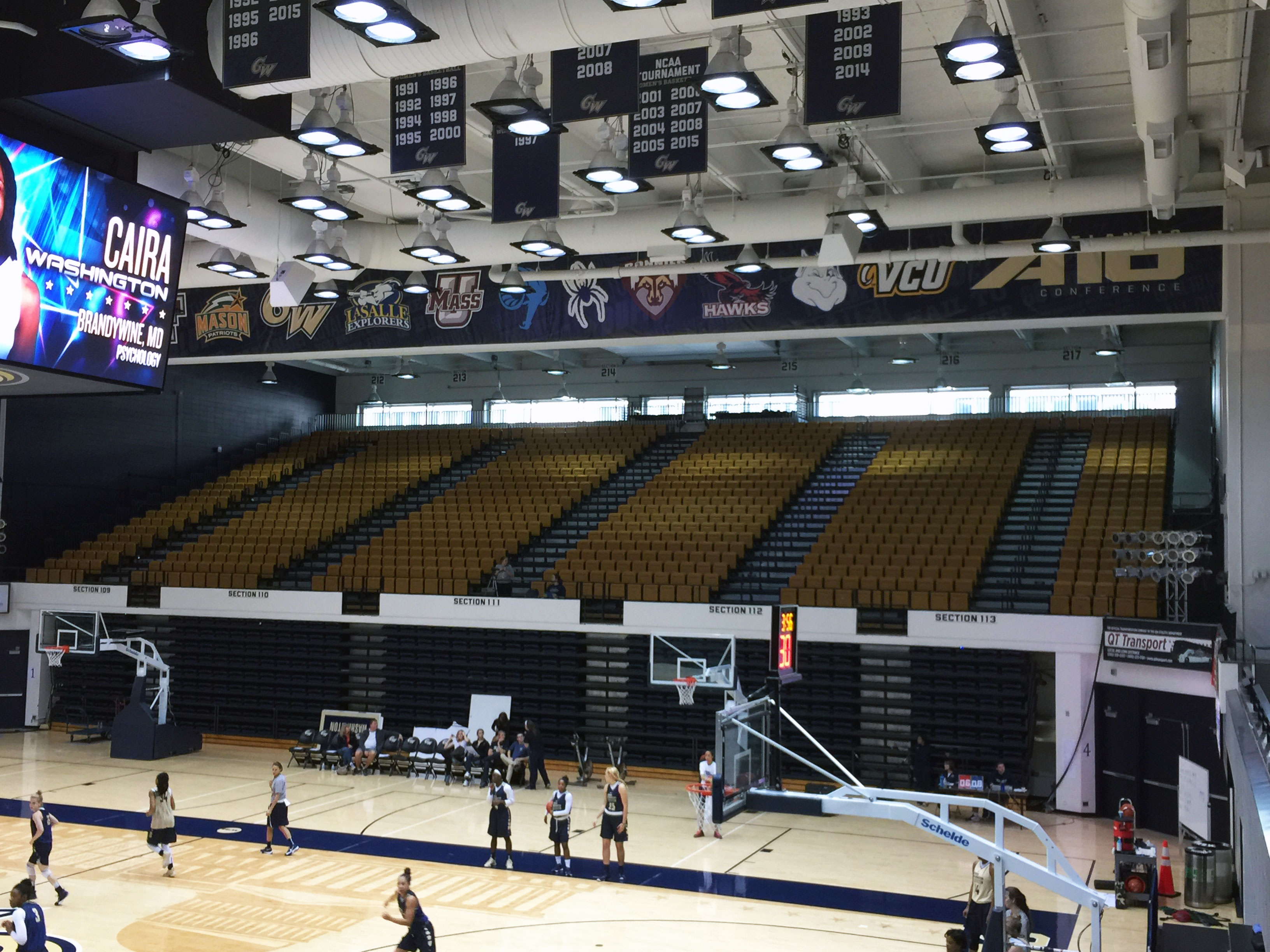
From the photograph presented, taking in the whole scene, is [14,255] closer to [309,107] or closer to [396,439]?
[309,107]

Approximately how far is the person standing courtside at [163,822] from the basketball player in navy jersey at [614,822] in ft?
18.2

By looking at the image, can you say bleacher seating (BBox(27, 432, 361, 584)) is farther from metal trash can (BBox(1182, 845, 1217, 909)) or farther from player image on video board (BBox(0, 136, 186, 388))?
metal trash can (BBox(1182, 845, 1217, 909))

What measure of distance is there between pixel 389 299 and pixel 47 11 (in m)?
16.5

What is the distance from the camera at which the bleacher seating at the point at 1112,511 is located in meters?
20.2

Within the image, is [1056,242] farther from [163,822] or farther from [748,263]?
[163,822]

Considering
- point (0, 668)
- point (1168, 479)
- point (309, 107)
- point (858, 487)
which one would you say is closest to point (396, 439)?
point (0, 668)

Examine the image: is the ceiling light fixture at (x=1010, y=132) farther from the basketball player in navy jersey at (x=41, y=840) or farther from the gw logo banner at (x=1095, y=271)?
the basketball player in navy jersey at (x=41, y=840)

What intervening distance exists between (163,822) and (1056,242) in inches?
547

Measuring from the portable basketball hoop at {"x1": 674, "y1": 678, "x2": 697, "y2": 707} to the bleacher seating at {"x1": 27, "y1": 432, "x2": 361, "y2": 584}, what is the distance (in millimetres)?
14983

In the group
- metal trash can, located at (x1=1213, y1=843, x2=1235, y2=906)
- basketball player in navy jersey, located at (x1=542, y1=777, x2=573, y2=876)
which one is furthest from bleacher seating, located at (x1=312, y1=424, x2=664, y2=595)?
metal trash can, located at (x1=1213, y1=843, x2=1235, y2=906)

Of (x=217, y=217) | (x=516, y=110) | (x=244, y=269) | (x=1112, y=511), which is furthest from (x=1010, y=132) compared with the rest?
(x=1112, y=511)

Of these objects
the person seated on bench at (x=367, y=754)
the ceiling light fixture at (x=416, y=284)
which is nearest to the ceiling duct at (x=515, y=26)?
the ceiling light fixture at (x=416, y=284)

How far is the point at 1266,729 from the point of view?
11.7 metres

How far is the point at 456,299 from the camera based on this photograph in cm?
2495
